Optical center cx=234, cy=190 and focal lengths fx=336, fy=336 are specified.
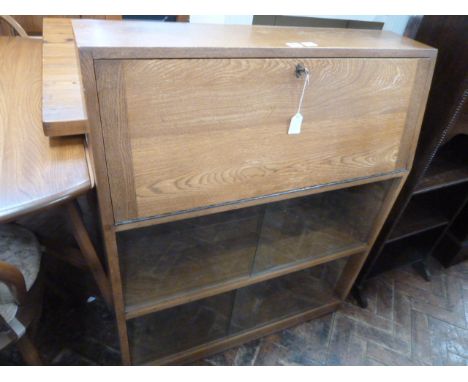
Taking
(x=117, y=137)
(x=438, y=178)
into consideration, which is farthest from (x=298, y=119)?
(x=438, y=178)

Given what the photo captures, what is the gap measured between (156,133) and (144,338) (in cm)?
82

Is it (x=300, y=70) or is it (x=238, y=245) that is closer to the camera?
(x=300, y=70)

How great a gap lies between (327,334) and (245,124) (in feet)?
3.72

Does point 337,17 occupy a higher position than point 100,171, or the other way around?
point 337,17

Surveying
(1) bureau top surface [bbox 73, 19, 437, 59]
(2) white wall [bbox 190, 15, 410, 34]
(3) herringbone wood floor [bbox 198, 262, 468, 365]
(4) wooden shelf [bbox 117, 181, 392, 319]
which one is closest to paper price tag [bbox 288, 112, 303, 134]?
(1) bureau top surface [bbox 73, 19, 437, 59]

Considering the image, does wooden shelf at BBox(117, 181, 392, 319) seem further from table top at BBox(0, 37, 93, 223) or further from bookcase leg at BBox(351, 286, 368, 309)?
bookcase leg at BBox(351, 286, 368, 309)

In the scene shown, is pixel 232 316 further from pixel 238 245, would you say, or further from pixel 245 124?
pixel 245 124

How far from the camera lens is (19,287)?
32.4 inches

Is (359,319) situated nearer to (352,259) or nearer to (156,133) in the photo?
(352,259)

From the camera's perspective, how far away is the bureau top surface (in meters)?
0.58

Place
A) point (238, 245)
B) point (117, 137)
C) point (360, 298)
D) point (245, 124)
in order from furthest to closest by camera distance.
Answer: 1. point (360, 298)
2. point (238, 245)
3. point (245, 124)
4. point (117, 137)

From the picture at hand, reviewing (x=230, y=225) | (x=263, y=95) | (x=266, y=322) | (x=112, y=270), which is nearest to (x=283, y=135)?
(x=263, y=95)

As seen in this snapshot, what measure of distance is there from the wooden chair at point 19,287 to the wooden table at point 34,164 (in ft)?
0.50

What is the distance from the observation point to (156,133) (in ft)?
2.14
